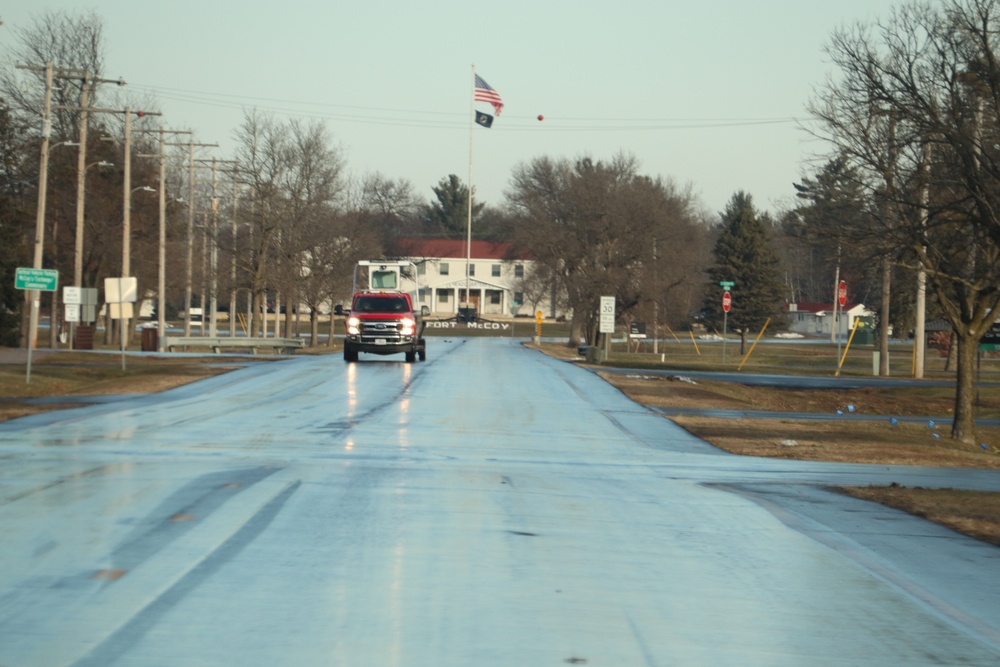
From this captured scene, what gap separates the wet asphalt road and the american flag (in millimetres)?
71073

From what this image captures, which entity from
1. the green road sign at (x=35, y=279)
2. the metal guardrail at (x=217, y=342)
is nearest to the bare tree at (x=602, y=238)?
the metal guardrail at (x=217, y=342)

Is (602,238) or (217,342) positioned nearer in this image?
(217,342)

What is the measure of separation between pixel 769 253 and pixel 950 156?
70.9 meters

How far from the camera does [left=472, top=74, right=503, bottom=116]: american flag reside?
85.7m

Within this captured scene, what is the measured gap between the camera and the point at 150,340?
5175cm

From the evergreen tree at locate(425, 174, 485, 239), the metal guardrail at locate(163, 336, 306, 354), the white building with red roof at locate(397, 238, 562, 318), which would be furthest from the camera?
the evergreen tree at locate(425, 174, 485, 239)

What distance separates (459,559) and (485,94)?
261 feet

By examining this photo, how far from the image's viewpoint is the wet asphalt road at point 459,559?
620 centimetres

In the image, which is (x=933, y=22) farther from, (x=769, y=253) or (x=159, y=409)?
(x=769, y=253)

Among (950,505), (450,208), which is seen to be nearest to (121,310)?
(950,505)

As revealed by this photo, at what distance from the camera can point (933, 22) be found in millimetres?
24797

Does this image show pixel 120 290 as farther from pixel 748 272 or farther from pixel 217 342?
pixel 748 272

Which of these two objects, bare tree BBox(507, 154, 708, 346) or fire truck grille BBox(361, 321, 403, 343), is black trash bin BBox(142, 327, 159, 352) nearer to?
fire truck grille BBox(361, 321, 403, 343)

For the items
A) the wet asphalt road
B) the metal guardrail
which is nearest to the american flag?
the metal guardrail
